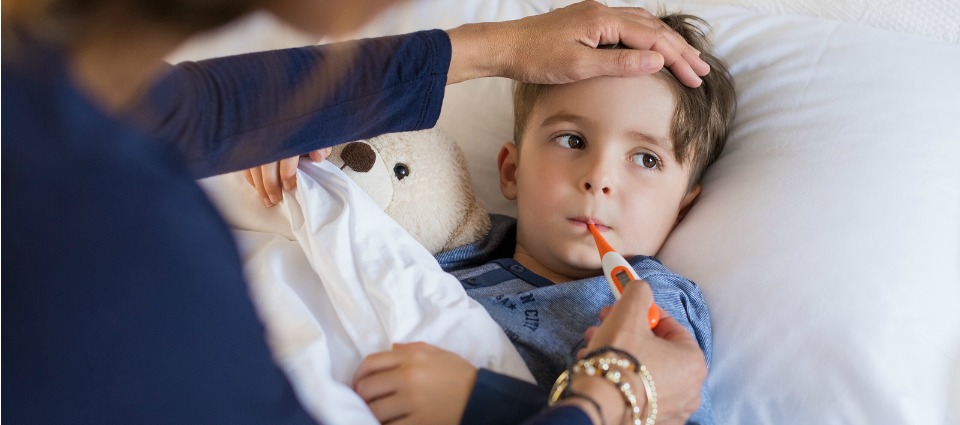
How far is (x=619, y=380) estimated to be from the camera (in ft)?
2.44

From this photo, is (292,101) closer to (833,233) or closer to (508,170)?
(508,170)

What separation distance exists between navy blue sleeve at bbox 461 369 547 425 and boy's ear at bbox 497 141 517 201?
1.50 ft

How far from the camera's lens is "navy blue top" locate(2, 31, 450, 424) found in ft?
1.37

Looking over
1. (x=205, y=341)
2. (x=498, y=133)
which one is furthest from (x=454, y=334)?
(x=498, y=133)

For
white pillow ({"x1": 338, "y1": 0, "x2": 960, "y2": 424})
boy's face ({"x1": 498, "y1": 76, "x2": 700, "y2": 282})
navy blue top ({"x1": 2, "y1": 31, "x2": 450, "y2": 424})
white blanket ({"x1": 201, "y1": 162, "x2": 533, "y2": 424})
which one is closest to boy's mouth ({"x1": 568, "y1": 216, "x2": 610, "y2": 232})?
boy's face ({"x1": 498, "y1": 76, "x2": 700, "y2": 282})

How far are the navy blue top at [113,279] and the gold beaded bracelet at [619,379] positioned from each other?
25cm

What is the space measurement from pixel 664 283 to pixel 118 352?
0.69 metres

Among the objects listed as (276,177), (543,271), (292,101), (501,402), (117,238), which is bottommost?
(543,271)

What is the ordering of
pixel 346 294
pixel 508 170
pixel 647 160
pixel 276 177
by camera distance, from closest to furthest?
pixel 346 294 → pixel 276 177 → pixel 647 160 → pixel 508 170

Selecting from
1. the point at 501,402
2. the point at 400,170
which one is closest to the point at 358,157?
the point at 400,170

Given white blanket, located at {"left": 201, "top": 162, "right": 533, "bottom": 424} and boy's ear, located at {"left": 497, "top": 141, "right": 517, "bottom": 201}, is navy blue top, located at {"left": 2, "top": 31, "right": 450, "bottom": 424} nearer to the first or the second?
white blanket, located at {"left": 201, "top": 162, "right": 533, "bottom": 424}

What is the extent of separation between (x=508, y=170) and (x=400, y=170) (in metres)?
0.19

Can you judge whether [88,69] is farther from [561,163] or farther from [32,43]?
[561,163]

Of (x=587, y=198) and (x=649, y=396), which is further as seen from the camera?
(x=587, y=198)
